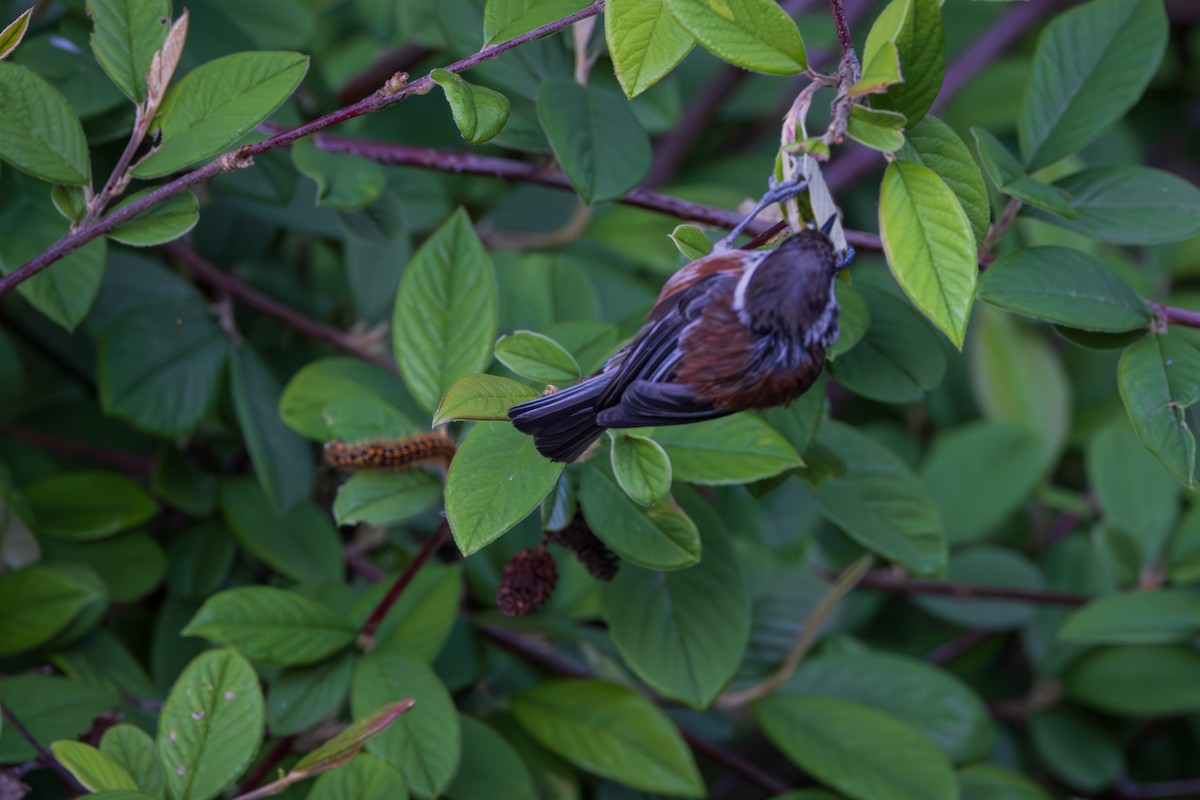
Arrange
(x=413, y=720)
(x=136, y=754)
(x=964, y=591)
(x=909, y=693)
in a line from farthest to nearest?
(x=964, y=591) < (x=909, y=693) < (x=413, y=720) < (x=136, y=754)

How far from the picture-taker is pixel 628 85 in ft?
2.25

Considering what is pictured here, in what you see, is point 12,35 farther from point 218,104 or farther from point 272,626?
point 272,626

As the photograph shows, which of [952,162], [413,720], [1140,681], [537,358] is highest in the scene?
[952,162]

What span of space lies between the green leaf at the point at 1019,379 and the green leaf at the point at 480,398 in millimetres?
1157

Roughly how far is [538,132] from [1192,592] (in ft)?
3.04

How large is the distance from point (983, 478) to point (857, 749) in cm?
58

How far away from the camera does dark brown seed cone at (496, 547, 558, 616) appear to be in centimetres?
88

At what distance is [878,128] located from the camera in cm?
64

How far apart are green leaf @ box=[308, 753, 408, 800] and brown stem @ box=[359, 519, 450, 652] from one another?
145 mm

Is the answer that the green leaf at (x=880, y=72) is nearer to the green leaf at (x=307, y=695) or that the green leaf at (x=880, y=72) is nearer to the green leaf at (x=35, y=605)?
the green leaf at (x=307, y=695)

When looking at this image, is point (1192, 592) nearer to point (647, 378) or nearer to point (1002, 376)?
point (1002, 376)

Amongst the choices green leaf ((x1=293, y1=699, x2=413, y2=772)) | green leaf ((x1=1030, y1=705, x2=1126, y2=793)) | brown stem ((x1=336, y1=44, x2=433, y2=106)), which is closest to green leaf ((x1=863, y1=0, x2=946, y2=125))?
green leaf ((x1=293, y1=699, x2=413, y2=772))

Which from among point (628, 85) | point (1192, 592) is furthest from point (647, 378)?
point (1192, 592)

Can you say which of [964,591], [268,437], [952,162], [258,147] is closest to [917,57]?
[952,162]
